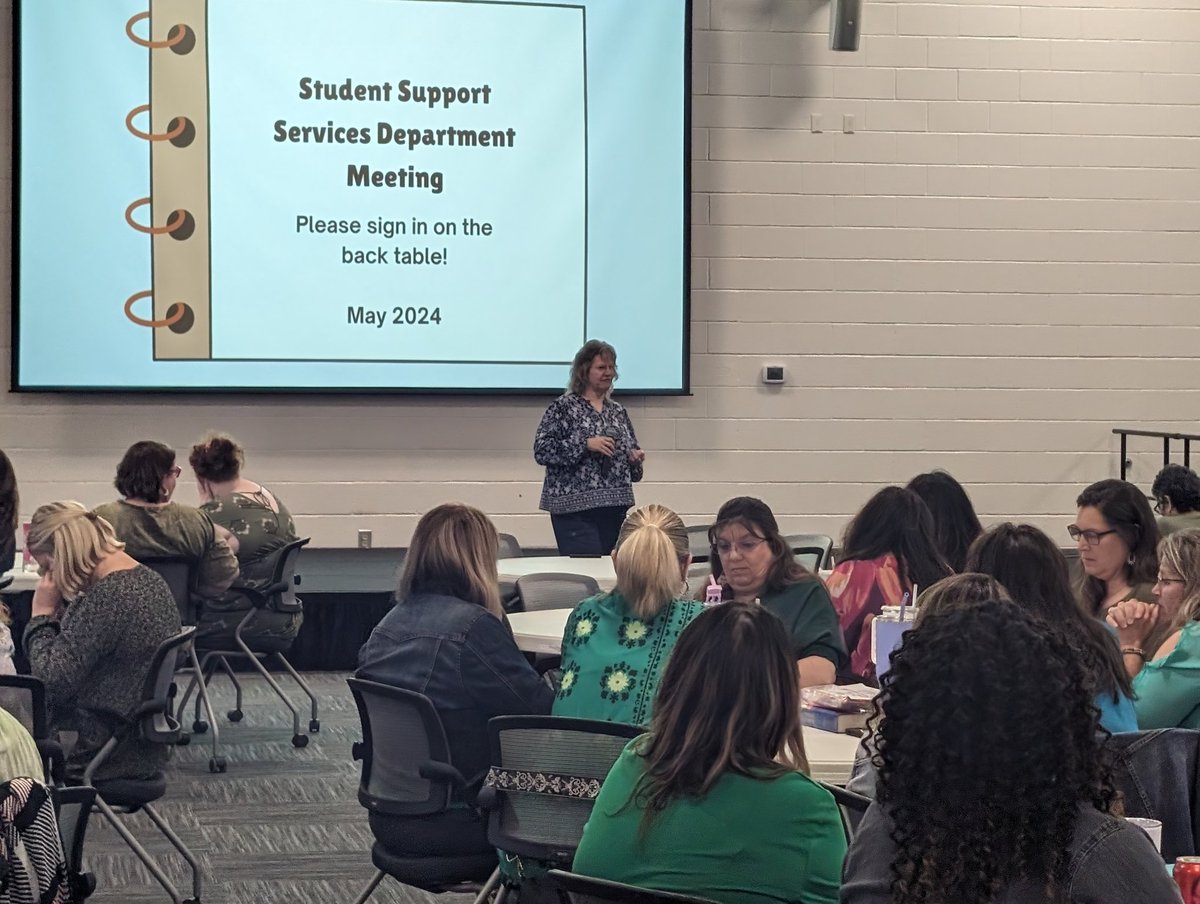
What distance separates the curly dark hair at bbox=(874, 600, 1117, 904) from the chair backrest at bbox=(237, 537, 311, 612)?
4.55m

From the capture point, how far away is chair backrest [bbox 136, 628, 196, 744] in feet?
12.7

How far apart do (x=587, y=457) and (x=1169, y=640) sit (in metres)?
3.68

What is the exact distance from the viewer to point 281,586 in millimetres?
6023

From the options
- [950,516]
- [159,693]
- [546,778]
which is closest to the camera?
[546,778]

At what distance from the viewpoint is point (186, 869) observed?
4.51m

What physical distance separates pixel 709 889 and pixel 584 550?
470cm

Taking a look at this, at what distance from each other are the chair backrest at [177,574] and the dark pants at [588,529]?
186cm

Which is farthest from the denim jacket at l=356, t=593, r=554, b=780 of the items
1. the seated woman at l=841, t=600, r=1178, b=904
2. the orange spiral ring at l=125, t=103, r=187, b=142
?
the orange spiral ring at l=125, t=103, r=187, b=142

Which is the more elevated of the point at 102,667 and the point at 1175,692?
the point at 1175,692

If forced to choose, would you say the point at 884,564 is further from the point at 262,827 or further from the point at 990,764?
the point at 990,764

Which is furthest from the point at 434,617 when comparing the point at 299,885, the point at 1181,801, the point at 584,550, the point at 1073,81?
the point at 1073,81

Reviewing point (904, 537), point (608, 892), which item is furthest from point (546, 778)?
point (904, 537)

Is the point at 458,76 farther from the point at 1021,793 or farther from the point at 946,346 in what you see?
the point at 1021,793

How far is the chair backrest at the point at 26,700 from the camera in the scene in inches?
132
